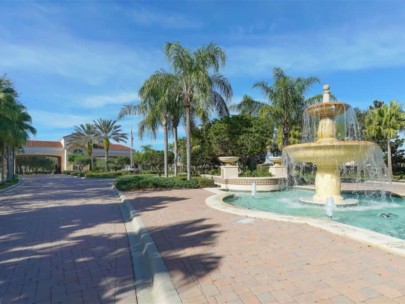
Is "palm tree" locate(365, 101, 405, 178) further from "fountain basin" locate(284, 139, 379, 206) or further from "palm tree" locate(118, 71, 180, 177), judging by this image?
"fountain basin" locate(284, 139, 379, 206)

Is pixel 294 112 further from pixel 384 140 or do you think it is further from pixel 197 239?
pixel 197 239

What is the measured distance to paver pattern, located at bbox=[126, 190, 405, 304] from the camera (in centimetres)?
367

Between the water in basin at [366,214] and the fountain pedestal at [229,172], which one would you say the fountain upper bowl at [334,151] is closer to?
the water in basin at [366,214]

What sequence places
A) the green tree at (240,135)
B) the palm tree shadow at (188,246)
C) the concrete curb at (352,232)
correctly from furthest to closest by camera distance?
the green tree at (240,135)
the concrete curb at (352,232)
the palm tree shadow at (188,246)

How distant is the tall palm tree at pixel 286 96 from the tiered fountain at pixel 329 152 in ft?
37.9

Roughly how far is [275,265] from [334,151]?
749cm

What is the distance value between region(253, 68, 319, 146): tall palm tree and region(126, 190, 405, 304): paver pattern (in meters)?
18.1

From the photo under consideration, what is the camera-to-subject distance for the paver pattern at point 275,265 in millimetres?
3672

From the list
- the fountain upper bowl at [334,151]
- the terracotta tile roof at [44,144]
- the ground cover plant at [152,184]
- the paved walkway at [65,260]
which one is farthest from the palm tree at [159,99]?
the terracotta tile roof at [44,144]

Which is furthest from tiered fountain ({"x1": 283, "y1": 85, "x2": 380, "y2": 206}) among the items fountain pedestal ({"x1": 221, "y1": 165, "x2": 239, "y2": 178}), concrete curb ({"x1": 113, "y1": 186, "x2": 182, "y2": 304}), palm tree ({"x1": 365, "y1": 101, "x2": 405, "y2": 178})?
palm tree ({"x1": 365, "y1": 101, "x2": 405, "y2": 178})

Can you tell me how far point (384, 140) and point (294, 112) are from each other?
38.7 feet

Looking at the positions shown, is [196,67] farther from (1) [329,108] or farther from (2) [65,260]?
(2) [65,260]

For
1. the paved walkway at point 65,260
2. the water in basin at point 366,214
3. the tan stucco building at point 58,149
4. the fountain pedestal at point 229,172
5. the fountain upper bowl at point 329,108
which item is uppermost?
the tan stucco building at point 58,149

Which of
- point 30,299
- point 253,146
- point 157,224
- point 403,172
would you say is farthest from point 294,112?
point 30,299
